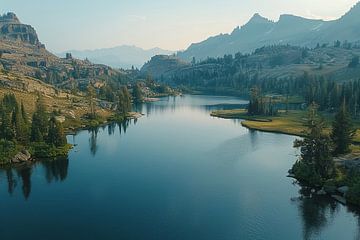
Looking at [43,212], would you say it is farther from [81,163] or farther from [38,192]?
[81,163]

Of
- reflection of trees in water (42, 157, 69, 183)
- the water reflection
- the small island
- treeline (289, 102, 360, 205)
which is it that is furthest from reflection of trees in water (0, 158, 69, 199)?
the small island

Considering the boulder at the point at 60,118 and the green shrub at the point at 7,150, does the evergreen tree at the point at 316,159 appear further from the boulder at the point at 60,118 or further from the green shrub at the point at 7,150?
the boulder at the point at 60,118

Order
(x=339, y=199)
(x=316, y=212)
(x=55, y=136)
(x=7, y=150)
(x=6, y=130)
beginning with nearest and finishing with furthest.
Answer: (x=316, y=212)
(x=339, y=199)
(x=7, y=150)
(x=6, y=130)
(x=55, y=136)

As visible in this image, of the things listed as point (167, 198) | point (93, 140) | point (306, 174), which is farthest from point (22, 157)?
point (306, 174)

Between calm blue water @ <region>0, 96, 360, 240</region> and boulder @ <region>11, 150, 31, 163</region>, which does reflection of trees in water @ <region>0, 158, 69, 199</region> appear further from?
boulder @ <region>11, 150, 31, 163</region>

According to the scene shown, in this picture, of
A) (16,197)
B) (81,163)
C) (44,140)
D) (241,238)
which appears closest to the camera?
(241,238)

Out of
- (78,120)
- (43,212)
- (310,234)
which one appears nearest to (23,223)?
(43,212)

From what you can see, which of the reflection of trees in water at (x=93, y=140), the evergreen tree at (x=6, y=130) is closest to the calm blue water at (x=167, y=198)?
the reflection of trees in water at (x=93, y=140)

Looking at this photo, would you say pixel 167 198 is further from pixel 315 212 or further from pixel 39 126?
pixel 39 126
